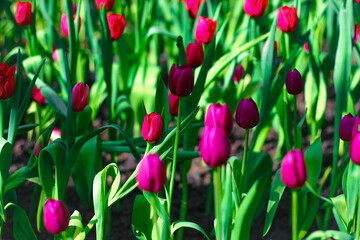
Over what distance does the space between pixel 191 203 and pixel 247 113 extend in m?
0.79

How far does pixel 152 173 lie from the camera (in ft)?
2.92

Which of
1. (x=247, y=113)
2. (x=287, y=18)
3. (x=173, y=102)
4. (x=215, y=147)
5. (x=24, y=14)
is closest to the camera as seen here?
(x=215, y=147)

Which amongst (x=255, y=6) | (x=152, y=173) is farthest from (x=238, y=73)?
(x=152, y=173)

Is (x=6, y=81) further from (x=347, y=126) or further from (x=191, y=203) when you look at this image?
(x=191, y=203)

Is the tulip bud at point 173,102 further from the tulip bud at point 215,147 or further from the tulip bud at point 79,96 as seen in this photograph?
the tulip bud at point 215,147

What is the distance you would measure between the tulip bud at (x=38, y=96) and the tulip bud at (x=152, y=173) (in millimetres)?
892

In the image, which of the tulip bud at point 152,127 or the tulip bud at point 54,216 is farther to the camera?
the tulip bud at point 152,127

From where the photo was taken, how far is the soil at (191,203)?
1629 mm

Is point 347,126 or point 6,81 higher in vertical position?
point 6,81

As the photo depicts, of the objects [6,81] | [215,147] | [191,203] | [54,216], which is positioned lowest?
[191,203]

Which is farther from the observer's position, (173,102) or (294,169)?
(173,102)

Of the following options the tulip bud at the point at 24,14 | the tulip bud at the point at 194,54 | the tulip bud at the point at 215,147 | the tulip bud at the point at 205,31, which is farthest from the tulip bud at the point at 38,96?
the tulip bud at the point at 215,147

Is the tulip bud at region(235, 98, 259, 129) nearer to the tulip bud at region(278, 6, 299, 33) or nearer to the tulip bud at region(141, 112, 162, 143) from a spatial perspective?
the tulip bud at region(141, 112, 162, 143)

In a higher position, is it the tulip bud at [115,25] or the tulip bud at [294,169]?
the tulip bud at [115,25]
